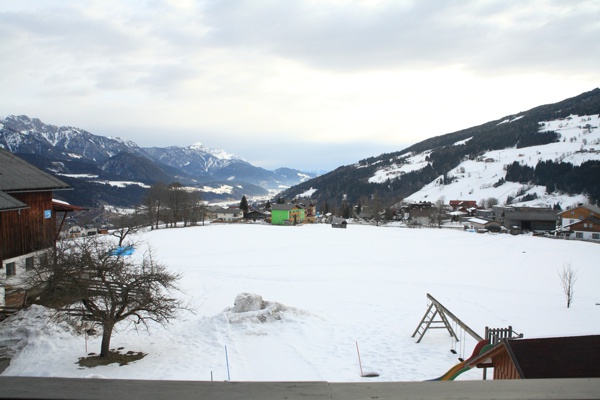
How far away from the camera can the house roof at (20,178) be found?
67.4 ft

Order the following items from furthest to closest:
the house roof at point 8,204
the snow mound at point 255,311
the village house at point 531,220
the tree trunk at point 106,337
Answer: the village house at point 531,220 → the snow mound at point 255,311 → the house roof at point 8,204 → the tree trunk at point 106,337

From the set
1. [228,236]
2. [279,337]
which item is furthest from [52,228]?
[228,236]

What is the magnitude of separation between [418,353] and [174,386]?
17.0m

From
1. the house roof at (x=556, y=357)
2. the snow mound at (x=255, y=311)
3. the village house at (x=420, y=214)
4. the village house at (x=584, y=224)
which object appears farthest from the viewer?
the village house at (x=420, y=214)

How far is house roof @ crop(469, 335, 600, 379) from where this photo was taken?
6703 millimetres

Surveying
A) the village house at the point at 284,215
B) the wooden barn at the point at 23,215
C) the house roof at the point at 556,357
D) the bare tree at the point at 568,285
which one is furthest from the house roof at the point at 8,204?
the village house at the point at 284,215

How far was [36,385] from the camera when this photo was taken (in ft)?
5.44

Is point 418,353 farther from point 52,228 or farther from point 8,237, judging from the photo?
point 52,228

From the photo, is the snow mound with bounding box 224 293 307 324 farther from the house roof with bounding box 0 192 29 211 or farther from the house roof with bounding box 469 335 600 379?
the house roof with bounding box 469 335 600 379

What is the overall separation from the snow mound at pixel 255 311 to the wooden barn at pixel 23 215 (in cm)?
1133

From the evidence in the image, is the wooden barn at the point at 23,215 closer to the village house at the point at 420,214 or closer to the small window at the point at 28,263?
the small window at the point at 28,263

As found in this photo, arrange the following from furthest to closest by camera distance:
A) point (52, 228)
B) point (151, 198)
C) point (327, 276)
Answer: point (151, 198) < point (327, 276) < point (52, 228)

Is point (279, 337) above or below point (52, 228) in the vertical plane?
below

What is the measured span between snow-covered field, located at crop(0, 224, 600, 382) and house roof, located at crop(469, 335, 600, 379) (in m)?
7.50
